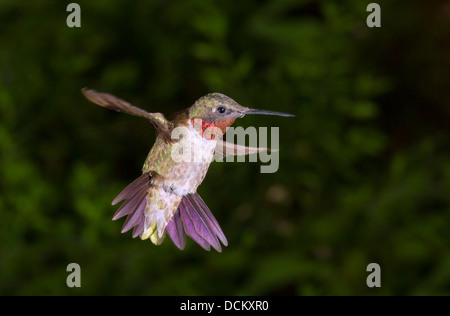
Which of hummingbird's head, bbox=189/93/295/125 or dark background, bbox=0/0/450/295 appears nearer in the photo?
hummingbird's head, bbox=189/93/295/125

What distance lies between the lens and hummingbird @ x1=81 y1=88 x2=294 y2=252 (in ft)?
1.01

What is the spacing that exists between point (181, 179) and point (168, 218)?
2cm

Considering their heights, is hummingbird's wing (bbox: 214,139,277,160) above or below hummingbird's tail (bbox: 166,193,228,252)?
above

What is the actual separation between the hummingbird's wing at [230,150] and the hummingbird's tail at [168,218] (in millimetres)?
35

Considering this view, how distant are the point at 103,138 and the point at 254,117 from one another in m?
0.50

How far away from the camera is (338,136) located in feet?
3.95

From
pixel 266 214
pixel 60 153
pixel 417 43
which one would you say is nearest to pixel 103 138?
pixel 60 153

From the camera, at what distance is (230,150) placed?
369 mm

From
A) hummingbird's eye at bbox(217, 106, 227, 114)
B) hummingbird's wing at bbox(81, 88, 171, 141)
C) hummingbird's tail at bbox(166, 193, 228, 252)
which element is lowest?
hummingbird's tail at bbox(166, 193, 228, 252)

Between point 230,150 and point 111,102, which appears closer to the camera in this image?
point 111,102

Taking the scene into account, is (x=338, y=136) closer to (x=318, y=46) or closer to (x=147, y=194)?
(x=318, y=46)

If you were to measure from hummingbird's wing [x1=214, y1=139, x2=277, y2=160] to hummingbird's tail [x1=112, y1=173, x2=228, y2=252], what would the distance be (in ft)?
0.11

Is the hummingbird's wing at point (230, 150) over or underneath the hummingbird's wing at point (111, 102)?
over

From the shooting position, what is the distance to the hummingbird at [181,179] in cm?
31
